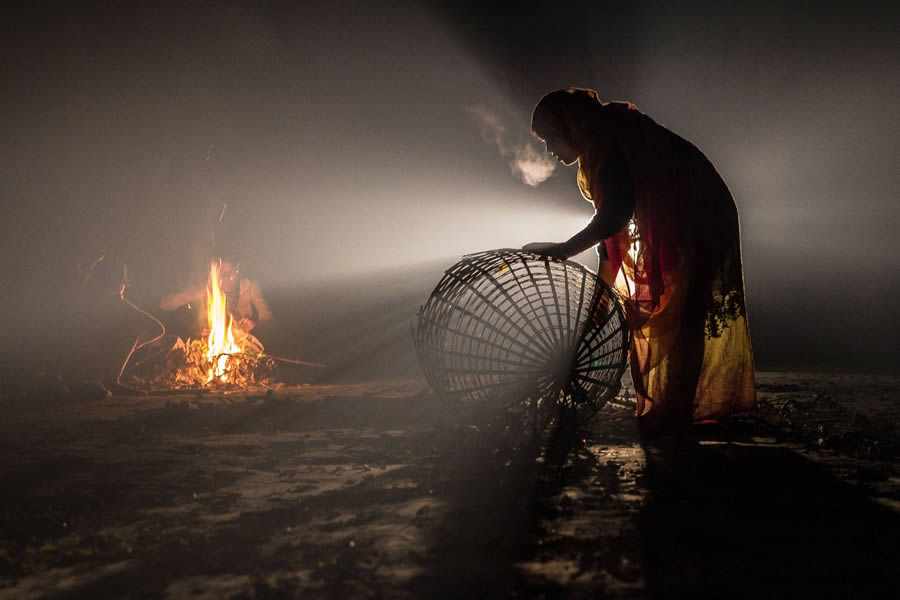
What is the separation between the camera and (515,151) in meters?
9.02

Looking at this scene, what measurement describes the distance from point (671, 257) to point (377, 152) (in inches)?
241

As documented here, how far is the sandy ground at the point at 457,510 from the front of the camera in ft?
4.76

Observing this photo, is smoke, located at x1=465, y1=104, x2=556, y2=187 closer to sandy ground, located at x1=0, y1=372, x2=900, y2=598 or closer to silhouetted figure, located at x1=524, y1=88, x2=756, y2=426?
silhouetted figure, located at x1=524, y1=88, x2=756, y2=426

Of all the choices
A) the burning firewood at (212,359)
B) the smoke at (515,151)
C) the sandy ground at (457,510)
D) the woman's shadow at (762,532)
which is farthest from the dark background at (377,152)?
the woman's shadow at (762,532)

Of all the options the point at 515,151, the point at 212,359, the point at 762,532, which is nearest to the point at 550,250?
the point at 762,532

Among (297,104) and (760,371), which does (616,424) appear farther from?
(297,104)

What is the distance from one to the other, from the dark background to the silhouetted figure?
4233 millimetres

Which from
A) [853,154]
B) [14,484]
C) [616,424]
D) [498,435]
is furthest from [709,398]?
[853,154]

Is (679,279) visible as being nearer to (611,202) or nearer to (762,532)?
(611,202)

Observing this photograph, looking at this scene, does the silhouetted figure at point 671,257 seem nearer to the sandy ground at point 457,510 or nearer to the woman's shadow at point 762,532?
the sandy ground at point 457,510

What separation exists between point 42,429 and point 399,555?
3.30 meters

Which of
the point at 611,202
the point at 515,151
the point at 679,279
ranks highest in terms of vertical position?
the point at 515,151

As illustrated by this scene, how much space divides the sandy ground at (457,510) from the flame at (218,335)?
8.44ft

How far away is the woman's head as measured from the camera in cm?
328
